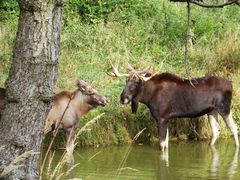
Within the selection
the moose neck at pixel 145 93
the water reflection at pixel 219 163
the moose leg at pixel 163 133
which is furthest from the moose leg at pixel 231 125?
the moose neck at pixel 145 93

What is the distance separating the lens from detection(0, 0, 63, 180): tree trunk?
15.8 ft

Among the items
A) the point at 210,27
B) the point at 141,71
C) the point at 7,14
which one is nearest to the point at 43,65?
the point at 141,71

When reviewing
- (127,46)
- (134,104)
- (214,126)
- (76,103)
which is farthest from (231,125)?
(127,46)

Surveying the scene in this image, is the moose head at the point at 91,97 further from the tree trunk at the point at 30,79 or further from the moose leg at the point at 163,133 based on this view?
the tree trunk at the point at 30,79

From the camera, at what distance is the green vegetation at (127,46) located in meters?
15.0

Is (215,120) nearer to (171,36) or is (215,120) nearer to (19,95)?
(171,36)

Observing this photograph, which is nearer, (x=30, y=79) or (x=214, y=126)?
(x=30, y=79)

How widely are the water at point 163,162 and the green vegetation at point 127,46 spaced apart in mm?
766

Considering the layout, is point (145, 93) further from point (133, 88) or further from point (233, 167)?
point (233, 167)

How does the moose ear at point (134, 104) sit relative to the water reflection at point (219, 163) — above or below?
above

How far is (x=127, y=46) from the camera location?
20.3 m

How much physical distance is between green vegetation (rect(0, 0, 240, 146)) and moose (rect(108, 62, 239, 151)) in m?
0.81

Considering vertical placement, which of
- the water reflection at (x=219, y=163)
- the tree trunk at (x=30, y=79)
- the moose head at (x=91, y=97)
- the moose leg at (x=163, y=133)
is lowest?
the water reflection at (x=219, y=163)

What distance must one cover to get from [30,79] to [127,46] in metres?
15.5
